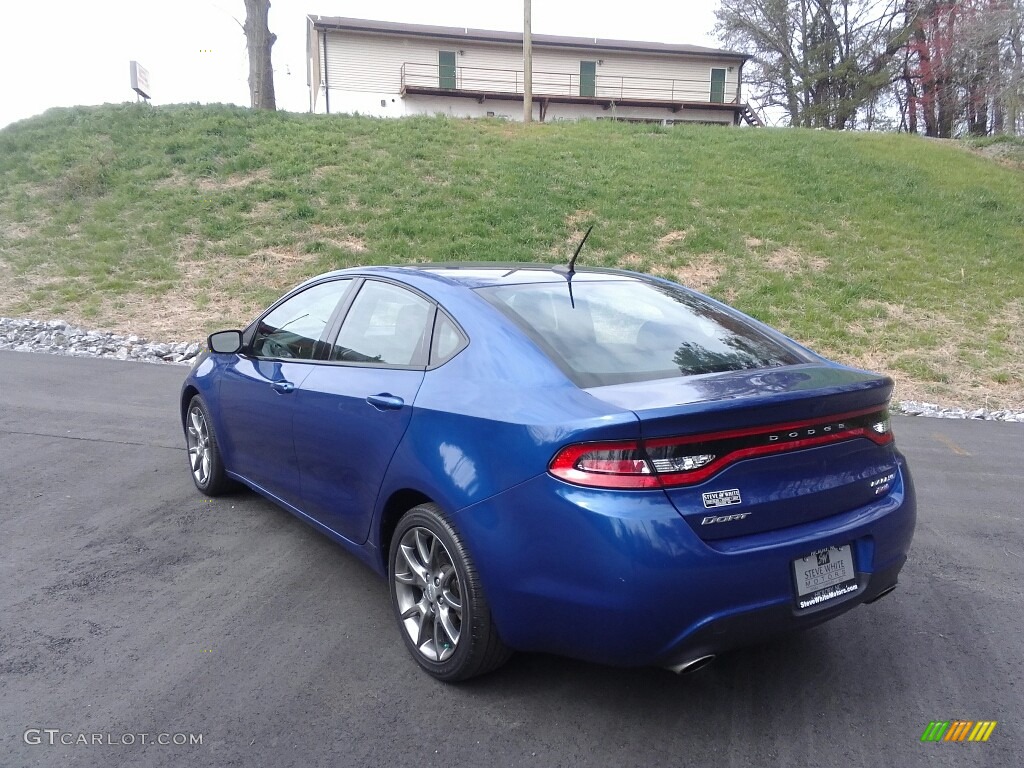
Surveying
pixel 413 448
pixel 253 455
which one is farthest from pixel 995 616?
pixel 253 455

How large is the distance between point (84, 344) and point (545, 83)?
92.8 ft

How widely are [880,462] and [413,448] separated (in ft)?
5.86

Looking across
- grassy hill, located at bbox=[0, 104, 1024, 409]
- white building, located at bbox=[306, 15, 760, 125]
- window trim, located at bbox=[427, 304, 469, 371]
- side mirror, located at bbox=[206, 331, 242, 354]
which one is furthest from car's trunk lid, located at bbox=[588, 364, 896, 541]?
white building, located at bbox=[306, 15, 760, 125]

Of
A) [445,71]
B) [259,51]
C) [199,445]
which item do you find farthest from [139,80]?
[199,445]

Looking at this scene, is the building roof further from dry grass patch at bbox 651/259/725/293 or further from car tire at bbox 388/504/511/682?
car tire at bbox 388/504/511/682

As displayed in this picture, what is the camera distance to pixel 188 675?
315 cm

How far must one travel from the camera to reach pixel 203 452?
17.0 ft

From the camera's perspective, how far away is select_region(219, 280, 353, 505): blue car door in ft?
A: 13.4

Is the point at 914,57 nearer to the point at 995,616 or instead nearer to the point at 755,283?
the point at 755,283

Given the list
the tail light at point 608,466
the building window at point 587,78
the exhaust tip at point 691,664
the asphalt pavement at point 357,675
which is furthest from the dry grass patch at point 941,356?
the building window at point 587,78

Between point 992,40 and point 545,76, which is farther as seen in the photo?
point 545,76

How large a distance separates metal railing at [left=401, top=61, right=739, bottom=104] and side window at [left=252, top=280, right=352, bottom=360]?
31.8m

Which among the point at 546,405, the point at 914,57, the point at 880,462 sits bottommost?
the point at 880,462

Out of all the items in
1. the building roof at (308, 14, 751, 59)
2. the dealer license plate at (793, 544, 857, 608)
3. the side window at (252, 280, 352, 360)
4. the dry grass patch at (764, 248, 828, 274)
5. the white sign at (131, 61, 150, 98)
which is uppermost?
the building roof at (308, 14, 751, 59)
